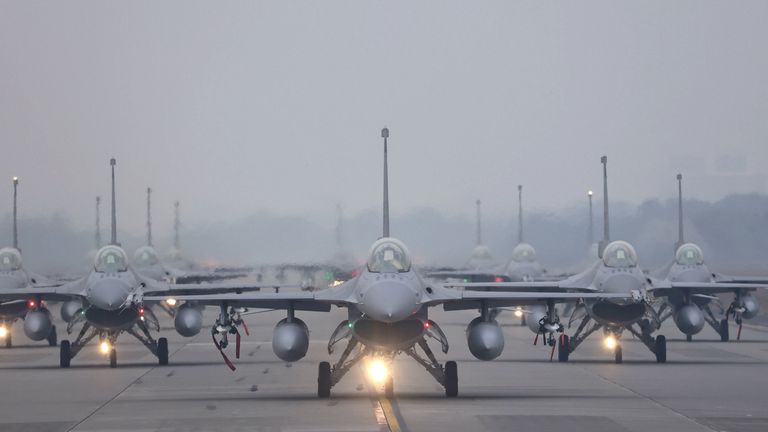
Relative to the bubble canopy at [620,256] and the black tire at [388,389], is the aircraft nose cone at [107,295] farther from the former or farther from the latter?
the bubble canopy at [620,256]

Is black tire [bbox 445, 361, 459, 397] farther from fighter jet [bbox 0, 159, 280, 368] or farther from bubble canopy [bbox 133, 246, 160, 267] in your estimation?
bubble canopy [bbox 133, 246, 160, 267]

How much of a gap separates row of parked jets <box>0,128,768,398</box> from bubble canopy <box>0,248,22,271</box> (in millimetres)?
36

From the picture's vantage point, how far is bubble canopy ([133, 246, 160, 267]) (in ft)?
198

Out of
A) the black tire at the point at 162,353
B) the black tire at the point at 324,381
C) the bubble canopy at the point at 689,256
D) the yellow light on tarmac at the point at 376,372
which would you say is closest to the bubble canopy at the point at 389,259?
the black tire at the point at 324,381

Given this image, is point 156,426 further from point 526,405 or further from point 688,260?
point 688,260

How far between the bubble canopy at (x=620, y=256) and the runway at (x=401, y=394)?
2.89 m

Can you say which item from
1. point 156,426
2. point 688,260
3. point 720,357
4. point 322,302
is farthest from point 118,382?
point 688,260

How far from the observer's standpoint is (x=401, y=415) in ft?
76.3

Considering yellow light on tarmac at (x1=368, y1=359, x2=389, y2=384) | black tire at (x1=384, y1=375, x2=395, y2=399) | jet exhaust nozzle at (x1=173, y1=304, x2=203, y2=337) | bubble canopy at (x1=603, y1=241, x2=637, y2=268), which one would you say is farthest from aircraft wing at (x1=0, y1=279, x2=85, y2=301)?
bubble canopy at (x1=603, y1=241, x2=637, y2=268)

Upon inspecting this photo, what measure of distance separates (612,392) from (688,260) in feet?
66.7

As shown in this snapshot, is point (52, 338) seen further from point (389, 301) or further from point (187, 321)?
point (389, 301)

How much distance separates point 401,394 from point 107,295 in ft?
34.5

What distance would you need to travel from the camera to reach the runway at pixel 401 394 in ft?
72.9

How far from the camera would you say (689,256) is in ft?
155
